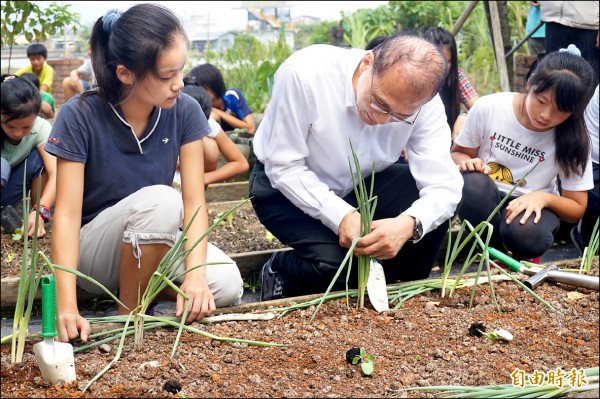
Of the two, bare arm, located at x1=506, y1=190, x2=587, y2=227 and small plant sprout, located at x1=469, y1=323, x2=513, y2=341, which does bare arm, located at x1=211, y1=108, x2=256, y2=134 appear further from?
small plant sprout, located at x1=469, y1=323, x2=513, y2=341

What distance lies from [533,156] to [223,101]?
134 inches

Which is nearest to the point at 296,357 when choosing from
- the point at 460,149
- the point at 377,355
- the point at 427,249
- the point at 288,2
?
the point at 377,355

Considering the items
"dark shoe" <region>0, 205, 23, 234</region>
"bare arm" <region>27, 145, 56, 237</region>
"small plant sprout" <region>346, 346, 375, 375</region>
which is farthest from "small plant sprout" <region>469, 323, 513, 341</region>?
"dark shoe" <region>0, 205, 23, 234</region>

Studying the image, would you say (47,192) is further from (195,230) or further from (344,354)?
(344,354)

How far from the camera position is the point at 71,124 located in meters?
2.32

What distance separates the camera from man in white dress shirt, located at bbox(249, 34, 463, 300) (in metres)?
2.44

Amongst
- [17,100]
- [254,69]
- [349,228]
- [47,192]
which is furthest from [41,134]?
[254,69]

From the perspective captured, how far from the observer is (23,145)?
13.2ft

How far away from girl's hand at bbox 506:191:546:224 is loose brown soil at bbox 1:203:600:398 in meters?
0.62

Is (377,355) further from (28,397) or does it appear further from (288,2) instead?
(288,2)

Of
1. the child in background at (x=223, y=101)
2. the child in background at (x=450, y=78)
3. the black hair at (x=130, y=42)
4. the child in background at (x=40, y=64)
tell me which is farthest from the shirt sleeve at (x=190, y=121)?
the child in background at (x=40, y=64)

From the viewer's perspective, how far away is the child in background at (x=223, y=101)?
5734 millimetres

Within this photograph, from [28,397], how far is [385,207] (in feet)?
5.12

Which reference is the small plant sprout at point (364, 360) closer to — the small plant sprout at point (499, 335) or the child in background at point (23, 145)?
the small plant sprout at point (499, 335)
